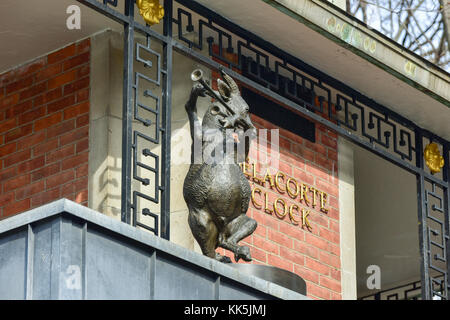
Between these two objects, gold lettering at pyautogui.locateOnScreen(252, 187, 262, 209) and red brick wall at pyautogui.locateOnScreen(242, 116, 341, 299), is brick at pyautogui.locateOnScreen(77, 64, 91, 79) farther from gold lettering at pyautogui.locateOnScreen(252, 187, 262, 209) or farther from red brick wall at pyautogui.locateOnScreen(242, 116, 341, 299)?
gold lettering at pyautogui.locateOnScreen(252, 187, 262, 209)

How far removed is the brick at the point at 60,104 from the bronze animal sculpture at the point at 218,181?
186cm

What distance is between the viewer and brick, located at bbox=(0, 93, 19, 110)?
12.6m

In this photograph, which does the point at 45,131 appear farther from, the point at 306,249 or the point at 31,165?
the point at 306,249

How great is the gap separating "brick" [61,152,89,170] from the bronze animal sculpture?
5.13 ft

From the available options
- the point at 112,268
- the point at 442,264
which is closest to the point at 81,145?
the point at 112,268

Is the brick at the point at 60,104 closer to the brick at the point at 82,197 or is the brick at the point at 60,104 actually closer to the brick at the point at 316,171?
the brick at the point at 82,197

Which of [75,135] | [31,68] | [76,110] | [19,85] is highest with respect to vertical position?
[31,68]

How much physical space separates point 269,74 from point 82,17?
5.05 ft

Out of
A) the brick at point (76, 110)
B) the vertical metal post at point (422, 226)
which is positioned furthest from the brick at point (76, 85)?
the vertical metal post at point (422, 226)

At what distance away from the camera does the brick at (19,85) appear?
493 inches

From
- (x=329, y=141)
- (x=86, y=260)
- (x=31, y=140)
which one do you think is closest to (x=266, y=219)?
(x=329, y=141)

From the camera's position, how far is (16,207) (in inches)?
482

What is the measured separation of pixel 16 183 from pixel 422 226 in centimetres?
324
